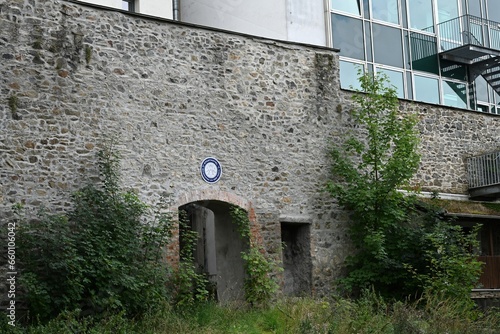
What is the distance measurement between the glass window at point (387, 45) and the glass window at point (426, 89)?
2.28ft

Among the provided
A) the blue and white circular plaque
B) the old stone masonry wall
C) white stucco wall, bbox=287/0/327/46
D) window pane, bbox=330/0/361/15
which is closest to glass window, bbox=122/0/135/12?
white stucco wall, bbox=287/0/327/46

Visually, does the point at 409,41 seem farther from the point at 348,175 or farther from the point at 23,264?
the point at 23,264

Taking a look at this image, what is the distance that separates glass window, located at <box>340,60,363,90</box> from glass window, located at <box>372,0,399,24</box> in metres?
1.72

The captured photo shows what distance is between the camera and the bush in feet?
48.7

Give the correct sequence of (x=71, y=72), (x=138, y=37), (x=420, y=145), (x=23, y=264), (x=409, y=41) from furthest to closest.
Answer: (x=409, y=41) < (x=420, y=145) < (x=138, y=37) < (x=71, y=72) < (x=23, y=264)

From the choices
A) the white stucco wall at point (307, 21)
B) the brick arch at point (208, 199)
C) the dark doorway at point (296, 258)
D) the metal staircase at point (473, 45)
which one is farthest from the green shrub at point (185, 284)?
the metal staircase at point (473, 45)

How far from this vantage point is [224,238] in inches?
767

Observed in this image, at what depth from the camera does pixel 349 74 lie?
72.5ft

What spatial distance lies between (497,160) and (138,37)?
1042 centimetres

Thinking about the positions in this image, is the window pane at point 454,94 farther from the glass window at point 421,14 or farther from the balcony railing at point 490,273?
the balcony railing at point 490,273

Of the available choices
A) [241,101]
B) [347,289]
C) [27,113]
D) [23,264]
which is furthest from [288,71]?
[23,264]

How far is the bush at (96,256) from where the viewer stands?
14.8 metres

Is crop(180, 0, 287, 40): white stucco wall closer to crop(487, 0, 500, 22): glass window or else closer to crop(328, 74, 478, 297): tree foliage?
crop(328, 74, 478, 297): tree foliage

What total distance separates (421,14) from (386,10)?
4.28ft
